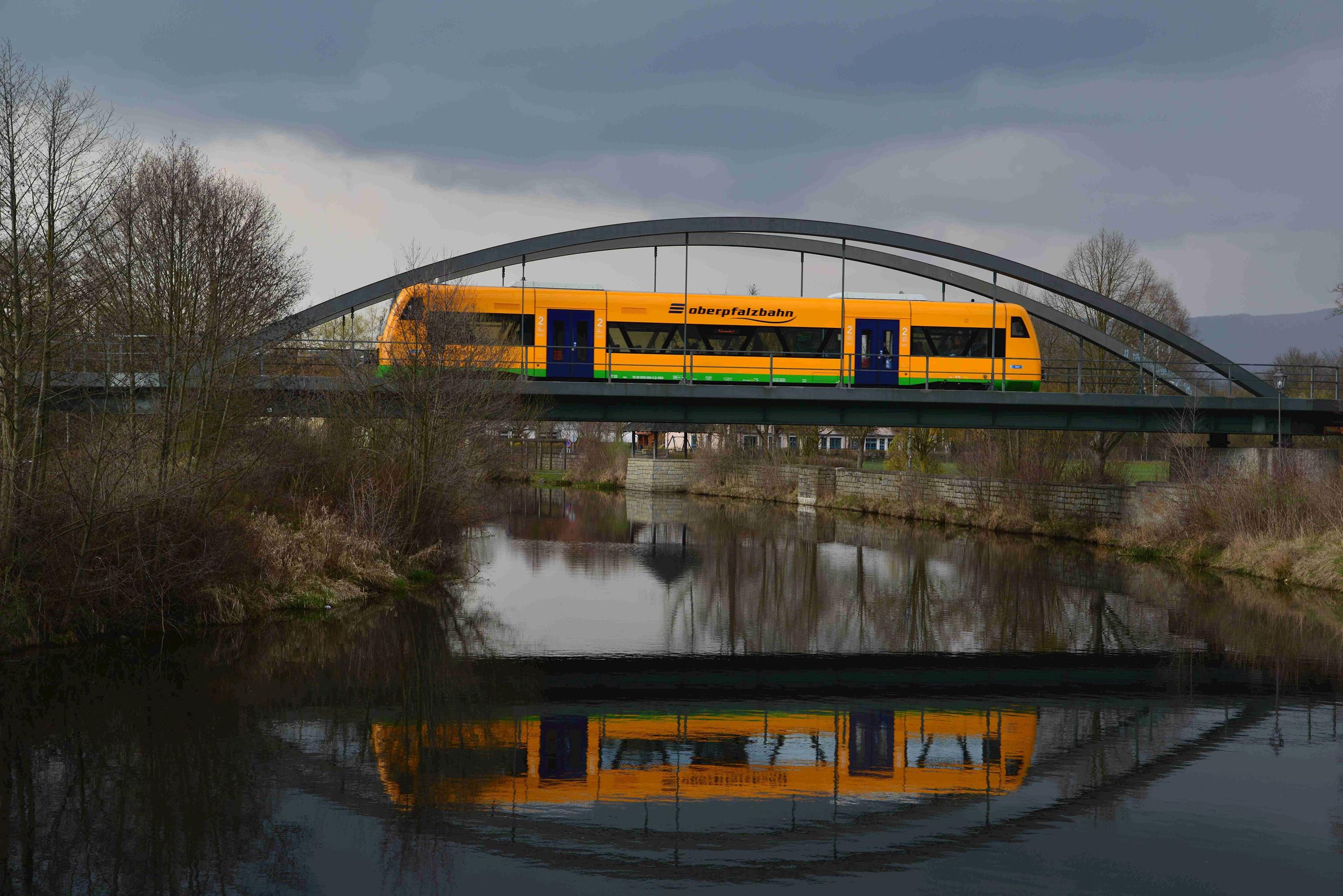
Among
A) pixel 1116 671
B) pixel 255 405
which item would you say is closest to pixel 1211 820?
pixel 1116 671

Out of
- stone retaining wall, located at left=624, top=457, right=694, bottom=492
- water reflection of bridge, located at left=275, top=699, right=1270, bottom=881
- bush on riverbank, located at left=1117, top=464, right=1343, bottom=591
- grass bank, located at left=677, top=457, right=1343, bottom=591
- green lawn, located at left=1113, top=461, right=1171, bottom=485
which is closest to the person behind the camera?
water reflection of bridge, located at left=275, top=699, right=1270, bottom=881

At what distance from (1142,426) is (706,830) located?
86.5 feet

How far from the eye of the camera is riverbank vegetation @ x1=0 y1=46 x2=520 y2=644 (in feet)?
48.6

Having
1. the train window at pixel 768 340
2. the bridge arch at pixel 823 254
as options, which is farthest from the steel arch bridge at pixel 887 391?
the train window at pixel 768 340

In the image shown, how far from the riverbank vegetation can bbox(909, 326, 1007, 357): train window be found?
1335cm

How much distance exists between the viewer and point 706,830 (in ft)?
28.1

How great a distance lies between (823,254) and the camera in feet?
105

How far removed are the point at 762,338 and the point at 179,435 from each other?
18.3 metres

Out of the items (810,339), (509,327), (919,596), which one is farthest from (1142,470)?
(919,596)

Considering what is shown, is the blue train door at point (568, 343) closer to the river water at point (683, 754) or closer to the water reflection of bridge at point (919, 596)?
the water reflection of bridge at point (919, 596)

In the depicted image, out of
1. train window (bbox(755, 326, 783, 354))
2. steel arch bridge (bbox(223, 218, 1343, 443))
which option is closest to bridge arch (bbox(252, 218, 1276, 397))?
steel arch bridge (bbox(223, 218, 1343, 443))

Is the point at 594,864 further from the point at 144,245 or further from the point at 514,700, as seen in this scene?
the point at 144,245

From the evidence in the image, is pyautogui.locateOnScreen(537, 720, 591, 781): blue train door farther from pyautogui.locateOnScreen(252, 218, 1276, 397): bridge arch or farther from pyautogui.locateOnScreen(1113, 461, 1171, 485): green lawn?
pyautogui.locateOnScreen(1113, 461, 1171, 485): green lawn

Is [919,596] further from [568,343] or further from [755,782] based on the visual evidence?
[568,343]
